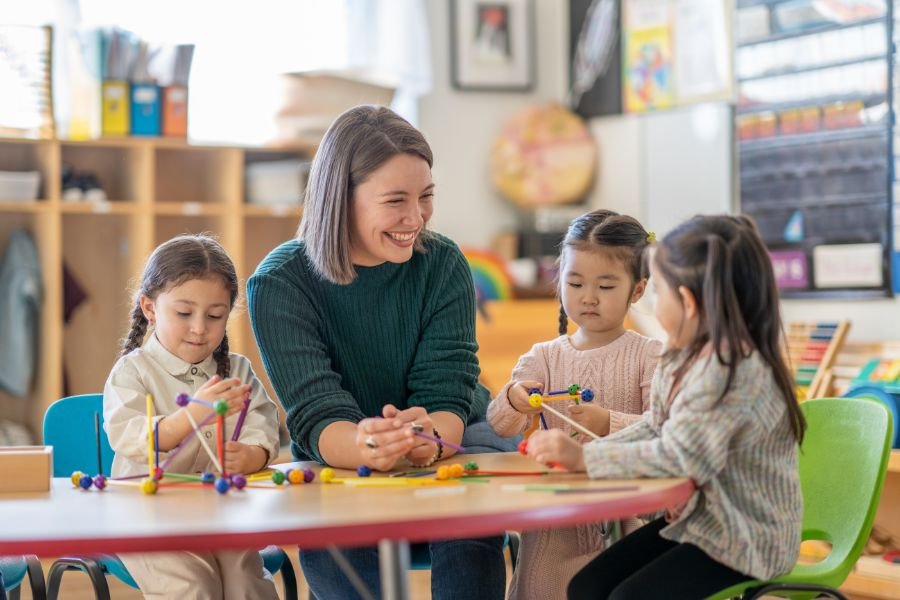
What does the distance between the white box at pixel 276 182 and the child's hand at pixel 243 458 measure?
2.95m

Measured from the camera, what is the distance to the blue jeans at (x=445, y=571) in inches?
70.8

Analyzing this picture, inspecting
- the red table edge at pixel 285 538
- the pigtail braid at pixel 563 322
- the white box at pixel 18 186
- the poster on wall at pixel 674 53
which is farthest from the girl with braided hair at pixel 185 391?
the poster on wall at pixel 674 53

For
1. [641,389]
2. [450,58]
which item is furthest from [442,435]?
[450,58]

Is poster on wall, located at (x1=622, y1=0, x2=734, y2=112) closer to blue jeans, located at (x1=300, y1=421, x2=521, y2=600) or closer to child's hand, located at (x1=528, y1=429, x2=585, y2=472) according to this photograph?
blue jeans, located at (x1=300, y1=421, x2=521, y2=600)

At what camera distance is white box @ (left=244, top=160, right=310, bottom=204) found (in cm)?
464

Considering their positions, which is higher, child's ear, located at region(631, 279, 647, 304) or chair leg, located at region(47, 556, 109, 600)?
child's ear, located at region(631, 279, 647, 304)

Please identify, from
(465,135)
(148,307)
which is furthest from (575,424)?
(465,135)

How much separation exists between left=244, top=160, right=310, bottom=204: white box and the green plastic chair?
116 inches

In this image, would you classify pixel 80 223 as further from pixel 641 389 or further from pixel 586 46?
pixel 641 389

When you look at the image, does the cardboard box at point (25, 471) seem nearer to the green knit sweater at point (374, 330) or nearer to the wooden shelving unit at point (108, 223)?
the green knit sweater at point (374, 330)

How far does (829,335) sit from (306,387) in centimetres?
225

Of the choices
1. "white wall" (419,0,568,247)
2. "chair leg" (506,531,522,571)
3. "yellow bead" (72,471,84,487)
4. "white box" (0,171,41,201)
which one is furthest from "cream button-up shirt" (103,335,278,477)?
"white wall" (419,0,568,247)

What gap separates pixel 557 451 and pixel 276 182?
3287 mm

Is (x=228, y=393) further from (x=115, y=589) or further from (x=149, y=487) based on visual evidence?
(x=115, y=589)
